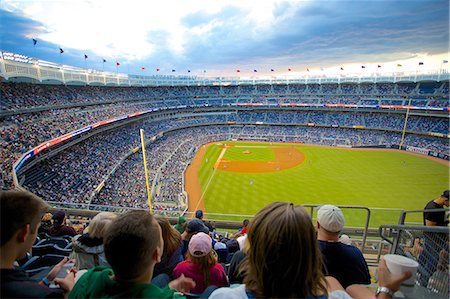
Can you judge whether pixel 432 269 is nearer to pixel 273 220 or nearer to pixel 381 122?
pixel 273 220

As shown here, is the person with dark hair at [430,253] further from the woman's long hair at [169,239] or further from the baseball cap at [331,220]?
the woman's long hair at [169,239]

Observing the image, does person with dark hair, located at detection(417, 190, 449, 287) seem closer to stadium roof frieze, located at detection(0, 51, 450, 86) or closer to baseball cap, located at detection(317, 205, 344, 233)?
baseball cap, located at detection(317, 205, 344, 233)

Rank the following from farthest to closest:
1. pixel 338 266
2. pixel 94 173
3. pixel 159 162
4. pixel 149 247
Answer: pixel 159 162 < pixel 94 173 < pixel 338 266 < pixel 149 247

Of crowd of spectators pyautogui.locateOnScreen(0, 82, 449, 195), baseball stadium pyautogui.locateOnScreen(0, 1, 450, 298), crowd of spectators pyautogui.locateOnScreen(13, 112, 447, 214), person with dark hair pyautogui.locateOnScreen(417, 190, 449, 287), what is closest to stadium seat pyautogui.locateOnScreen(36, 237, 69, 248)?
baseball stadium pyautogui.locateOnScreen(0, 1, 450, 298)

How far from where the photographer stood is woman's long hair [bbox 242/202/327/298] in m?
1.57

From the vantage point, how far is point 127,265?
67.1 inches

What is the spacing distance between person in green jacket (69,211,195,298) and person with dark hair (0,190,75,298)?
0.31 meters

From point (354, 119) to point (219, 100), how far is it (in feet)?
110

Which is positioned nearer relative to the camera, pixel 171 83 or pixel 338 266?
pixel 338 266

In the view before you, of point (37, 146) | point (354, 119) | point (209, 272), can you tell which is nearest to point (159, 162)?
point (37, 146)

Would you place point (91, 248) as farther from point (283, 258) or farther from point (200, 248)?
point (283, 258)

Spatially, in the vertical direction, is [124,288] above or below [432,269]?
above

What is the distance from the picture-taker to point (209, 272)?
2.95 metres

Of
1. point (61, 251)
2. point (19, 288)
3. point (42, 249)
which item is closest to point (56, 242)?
point (42, 249)
